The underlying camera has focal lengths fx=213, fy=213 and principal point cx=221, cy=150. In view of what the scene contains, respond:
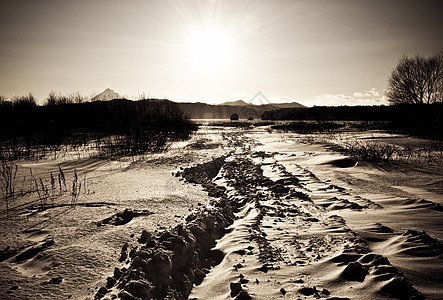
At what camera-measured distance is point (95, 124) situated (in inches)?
601

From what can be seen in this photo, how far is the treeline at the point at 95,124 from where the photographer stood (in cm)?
993

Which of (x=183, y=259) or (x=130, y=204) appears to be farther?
(x=130, y=204)

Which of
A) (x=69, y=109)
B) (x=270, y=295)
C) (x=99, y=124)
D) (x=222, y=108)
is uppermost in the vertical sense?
(x=222, y=108)

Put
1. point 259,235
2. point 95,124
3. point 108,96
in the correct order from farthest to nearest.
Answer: point 95,124
point 108,96
point 259,235

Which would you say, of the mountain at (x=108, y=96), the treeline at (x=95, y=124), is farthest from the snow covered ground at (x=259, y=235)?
the mountain at (x=108, y=96)

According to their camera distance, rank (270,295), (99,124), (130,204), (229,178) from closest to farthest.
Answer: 1. (270,295)
2. (130,204)
3. (229,178)
4. (99,124)

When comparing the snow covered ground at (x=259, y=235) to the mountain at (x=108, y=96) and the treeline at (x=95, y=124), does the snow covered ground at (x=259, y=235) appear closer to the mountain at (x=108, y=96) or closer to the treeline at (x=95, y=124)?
the treeline at (x=95, y=124)

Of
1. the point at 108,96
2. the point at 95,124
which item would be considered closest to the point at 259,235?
the point at 108,96

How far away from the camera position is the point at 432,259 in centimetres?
164

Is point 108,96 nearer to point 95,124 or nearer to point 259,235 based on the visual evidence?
point 95,124

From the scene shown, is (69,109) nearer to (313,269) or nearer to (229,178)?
(229,178)

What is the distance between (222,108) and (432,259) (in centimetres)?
11140

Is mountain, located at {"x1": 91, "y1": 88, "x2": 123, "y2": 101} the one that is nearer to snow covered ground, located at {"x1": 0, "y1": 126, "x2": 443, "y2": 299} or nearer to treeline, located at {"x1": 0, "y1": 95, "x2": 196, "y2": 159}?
treeline, located at {"x1": 0, "y1": 95, "x2": 196, "y2": 159}

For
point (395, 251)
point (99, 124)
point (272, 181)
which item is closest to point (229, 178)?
point (272, 181)
